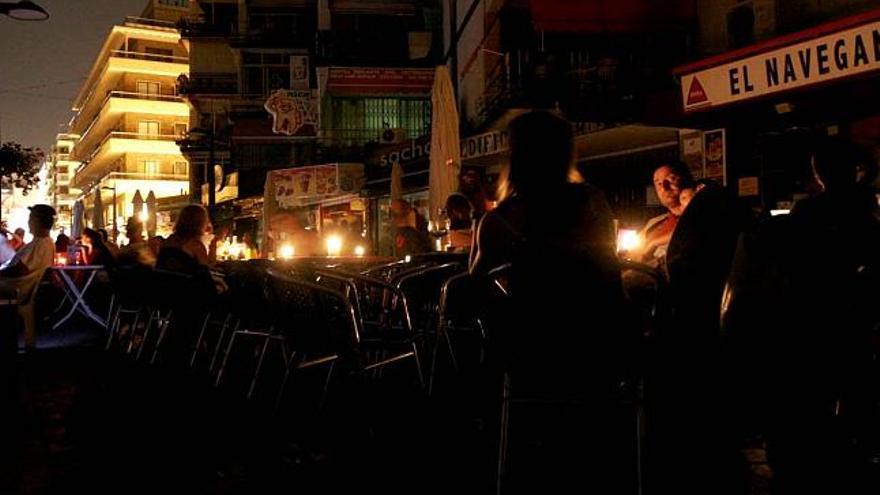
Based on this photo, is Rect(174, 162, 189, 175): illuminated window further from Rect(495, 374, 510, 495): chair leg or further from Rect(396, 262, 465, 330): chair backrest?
Rect(495, 374, 510, 495): chair leg

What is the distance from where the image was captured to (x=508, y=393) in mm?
3164

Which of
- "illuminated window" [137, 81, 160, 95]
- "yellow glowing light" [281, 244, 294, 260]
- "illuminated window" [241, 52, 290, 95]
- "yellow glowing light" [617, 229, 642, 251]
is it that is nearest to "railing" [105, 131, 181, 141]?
"illuminated window" [137, 81, 160, 95]

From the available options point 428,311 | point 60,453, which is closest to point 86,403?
point 60,453

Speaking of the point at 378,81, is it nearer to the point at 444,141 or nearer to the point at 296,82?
the point at 444,141

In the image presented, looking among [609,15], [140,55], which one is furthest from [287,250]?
[140,55]

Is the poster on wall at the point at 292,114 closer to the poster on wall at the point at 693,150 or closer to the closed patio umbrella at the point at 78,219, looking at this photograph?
the closed patio umbrella at the point at 78,219

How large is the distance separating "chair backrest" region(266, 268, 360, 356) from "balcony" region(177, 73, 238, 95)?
45.9 m

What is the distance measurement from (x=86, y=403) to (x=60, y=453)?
1642 millimetres

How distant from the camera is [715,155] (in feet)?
37.0

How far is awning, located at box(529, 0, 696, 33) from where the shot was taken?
39.0 ft

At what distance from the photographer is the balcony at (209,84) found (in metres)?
48.6

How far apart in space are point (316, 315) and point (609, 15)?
9439 millimetres

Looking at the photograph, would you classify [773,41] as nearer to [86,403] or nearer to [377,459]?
[377,459]

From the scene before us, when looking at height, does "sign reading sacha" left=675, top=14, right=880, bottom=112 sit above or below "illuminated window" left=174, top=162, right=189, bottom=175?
below
